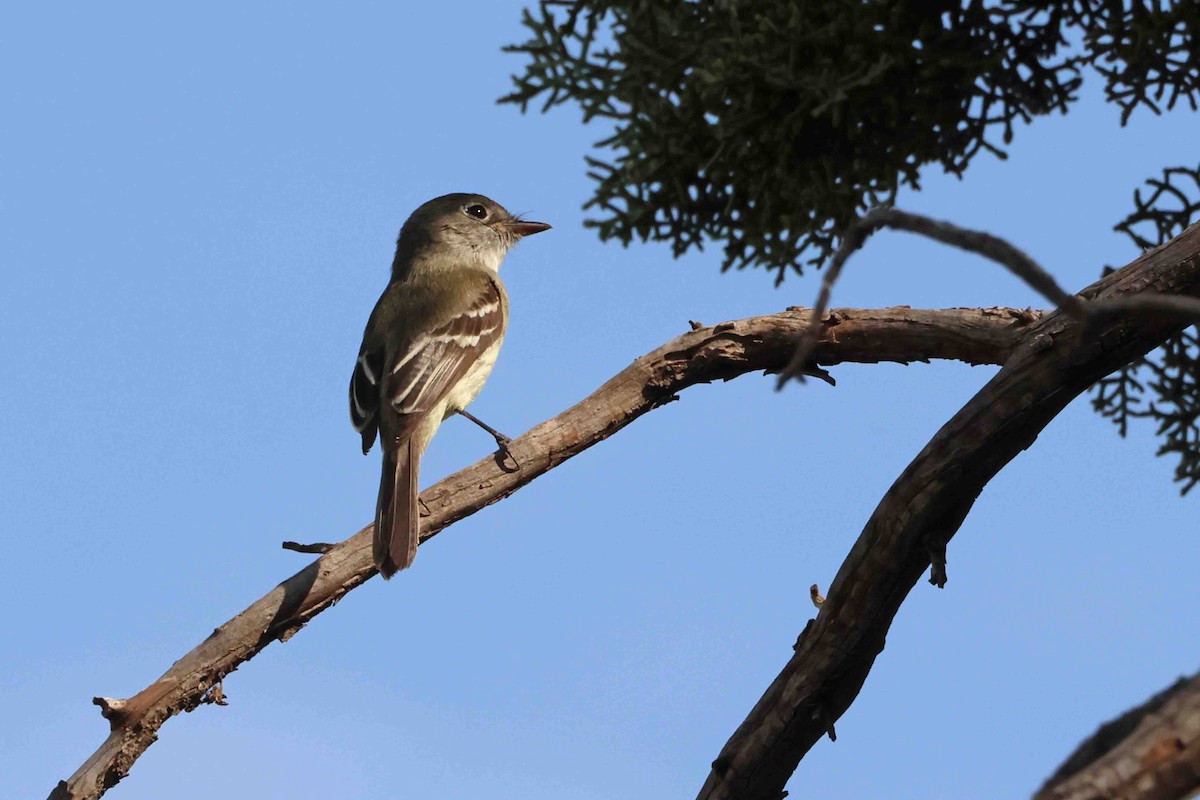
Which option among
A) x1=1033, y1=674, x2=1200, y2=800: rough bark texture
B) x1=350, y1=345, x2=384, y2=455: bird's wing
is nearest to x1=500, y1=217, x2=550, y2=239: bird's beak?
x1=350, y1=345, x2=384, y2=455: bird's wing

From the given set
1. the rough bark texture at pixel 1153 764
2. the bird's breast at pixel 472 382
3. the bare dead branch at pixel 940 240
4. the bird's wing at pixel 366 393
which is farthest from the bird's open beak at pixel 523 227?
the rough bark texture at pixel 1153 764

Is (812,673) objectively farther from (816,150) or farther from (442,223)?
(442,223)

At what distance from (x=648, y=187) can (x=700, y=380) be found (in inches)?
85.9

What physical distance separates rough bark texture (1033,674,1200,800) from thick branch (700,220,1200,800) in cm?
272

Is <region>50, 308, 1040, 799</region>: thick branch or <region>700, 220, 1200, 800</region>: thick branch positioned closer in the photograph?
<region>700, 220, 1200, 800</region>: thick branch

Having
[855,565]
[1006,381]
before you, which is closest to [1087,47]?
[1006,381]

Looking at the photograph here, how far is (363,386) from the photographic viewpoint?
31.5 feet

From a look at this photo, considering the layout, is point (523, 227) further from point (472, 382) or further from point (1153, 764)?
point (1153, 764)

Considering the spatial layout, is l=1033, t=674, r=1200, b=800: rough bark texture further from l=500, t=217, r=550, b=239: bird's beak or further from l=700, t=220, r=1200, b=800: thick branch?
l=500, t=217, r=550, b=239: bird's beak

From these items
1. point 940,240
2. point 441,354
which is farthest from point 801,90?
point 441,354

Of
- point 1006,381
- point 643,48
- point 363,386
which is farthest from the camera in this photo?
point 363,386

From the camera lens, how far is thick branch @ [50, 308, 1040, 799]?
779 cm

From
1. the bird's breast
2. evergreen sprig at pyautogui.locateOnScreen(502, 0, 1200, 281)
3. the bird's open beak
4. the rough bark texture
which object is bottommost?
the rough bark texture

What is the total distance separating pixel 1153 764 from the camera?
3941 millimetres
